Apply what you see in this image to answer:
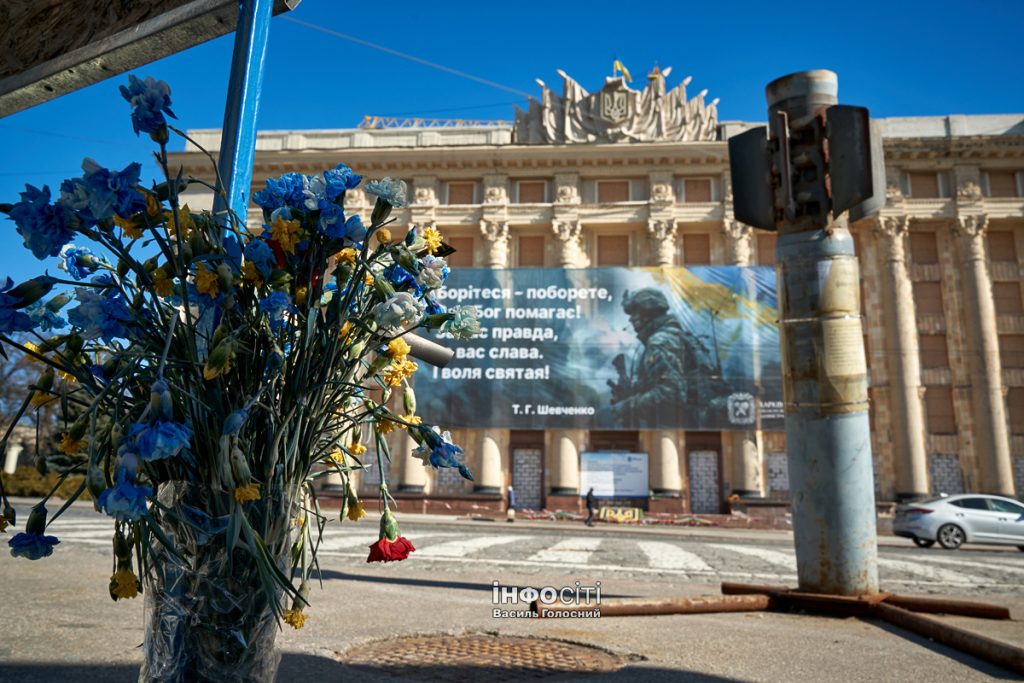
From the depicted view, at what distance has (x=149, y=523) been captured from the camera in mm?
1260

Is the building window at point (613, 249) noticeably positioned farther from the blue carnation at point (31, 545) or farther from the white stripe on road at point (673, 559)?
the blue carnation at point (31, 545)

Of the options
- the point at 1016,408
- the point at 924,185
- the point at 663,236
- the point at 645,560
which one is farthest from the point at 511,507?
the point at 924,185

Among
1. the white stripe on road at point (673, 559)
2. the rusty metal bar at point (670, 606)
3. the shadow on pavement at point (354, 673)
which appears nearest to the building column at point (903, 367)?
the white stripe on road at point (673, 559)

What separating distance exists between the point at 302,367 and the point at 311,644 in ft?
6.06

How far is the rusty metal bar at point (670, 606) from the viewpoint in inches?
149

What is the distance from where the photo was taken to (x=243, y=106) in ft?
6.36

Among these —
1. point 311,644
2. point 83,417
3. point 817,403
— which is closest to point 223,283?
point 83,417

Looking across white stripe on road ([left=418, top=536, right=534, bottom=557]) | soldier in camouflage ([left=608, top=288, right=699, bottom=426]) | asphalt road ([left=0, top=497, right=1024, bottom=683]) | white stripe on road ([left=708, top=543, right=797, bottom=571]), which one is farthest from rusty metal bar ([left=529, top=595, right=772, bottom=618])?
soldier in camouflage ([left=608, top=288, right=699, bottom=426])

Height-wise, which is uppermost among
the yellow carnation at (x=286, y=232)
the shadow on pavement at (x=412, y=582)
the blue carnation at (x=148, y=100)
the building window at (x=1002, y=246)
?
the building window at (x=1002, y=246)

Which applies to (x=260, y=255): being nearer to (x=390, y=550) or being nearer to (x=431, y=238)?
(x=431, y=238)

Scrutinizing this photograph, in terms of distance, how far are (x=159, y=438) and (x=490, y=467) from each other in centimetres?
2802

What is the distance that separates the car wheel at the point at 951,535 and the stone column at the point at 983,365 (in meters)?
15.0

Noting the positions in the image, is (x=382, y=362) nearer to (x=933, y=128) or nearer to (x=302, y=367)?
(x=302, y=367)

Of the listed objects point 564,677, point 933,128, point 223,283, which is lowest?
point 564,677
